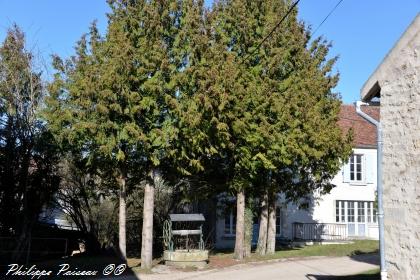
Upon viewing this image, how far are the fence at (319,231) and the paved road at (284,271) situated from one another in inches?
458

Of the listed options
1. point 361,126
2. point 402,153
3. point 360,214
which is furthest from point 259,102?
point 361,126

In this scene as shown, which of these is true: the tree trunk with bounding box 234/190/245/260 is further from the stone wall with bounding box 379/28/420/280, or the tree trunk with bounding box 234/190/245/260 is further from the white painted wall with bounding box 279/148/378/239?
the white painted wall with bounding box 279/148/378/239

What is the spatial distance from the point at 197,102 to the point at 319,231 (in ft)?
56.8

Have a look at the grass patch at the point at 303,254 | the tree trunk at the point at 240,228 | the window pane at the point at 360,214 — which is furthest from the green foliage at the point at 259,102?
the window pane at the point at 360,214

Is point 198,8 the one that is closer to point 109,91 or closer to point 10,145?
point 109,91

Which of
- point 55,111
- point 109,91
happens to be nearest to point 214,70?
point 109,91

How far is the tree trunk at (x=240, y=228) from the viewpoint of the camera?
20.1 m

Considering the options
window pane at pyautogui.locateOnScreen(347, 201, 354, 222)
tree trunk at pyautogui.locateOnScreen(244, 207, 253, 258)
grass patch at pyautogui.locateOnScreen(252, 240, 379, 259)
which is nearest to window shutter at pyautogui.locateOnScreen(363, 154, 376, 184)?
window pane at pyautogui.locateOnScreen(347, 201, 354, 222)

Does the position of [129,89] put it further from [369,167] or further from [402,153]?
[369,167]

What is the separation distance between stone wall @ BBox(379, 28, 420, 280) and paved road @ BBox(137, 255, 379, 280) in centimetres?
575

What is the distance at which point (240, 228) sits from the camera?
20.6 metres

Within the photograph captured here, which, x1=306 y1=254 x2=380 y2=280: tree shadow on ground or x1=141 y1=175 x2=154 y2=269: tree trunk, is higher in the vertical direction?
x1=141 y1=175 x2=154 y2=269: tree trunk

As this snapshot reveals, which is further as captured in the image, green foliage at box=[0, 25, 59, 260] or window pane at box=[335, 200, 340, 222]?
window pane at box=[335, 200, 340, 222]

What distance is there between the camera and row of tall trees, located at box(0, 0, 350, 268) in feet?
55.6
